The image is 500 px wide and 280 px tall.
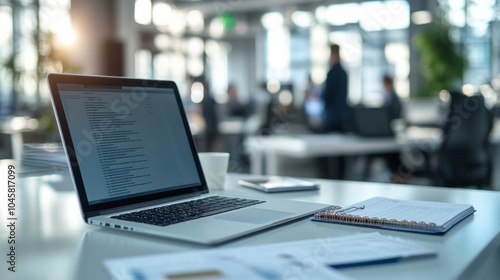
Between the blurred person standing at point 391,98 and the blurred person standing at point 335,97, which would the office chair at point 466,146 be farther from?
the blurred person standing at point 391,98

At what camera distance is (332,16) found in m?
12.5

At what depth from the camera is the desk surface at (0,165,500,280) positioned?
2.20ft

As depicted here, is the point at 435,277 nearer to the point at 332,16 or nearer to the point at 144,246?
the point at 144,246

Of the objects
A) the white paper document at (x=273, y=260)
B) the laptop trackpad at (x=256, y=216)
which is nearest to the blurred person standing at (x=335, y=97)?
the laptop trackpad at (x=256, y=216)

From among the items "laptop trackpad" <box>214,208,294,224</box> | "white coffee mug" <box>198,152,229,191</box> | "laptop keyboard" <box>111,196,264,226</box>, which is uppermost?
"white coffee mug" <box>198,152,229,191</box>

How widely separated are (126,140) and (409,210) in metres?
0.60

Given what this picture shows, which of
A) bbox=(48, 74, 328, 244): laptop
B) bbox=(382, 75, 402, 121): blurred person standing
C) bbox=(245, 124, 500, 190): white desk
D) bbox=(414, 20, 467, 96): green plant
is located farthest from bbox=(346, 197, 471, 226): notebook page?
bbox=(414, 20, 467, 96): green plant

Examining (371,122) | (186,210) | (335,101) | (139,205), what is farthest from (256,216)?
(335,101)

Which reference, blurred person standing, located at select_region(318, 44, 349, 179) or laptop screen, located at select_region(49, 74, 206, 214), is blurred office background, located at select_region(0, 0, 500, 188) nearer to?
blurred person standing, located at select_region(318, 44, 349, 179)

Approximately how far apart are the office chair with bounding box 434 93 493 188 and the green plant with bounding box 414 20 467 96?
3838mm

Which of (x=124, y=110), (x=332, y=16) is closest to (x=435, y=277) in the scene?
(x=124, y=110)

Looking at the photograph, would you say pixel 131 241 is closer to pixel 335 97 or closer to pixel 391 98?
pixel 335 97

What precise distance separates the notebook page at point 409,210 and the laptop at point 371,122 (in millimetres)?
3112

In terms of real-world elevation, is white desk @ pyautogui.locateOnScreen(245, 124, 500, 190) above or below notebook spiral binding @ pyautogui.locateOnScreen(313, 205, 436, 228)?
below
